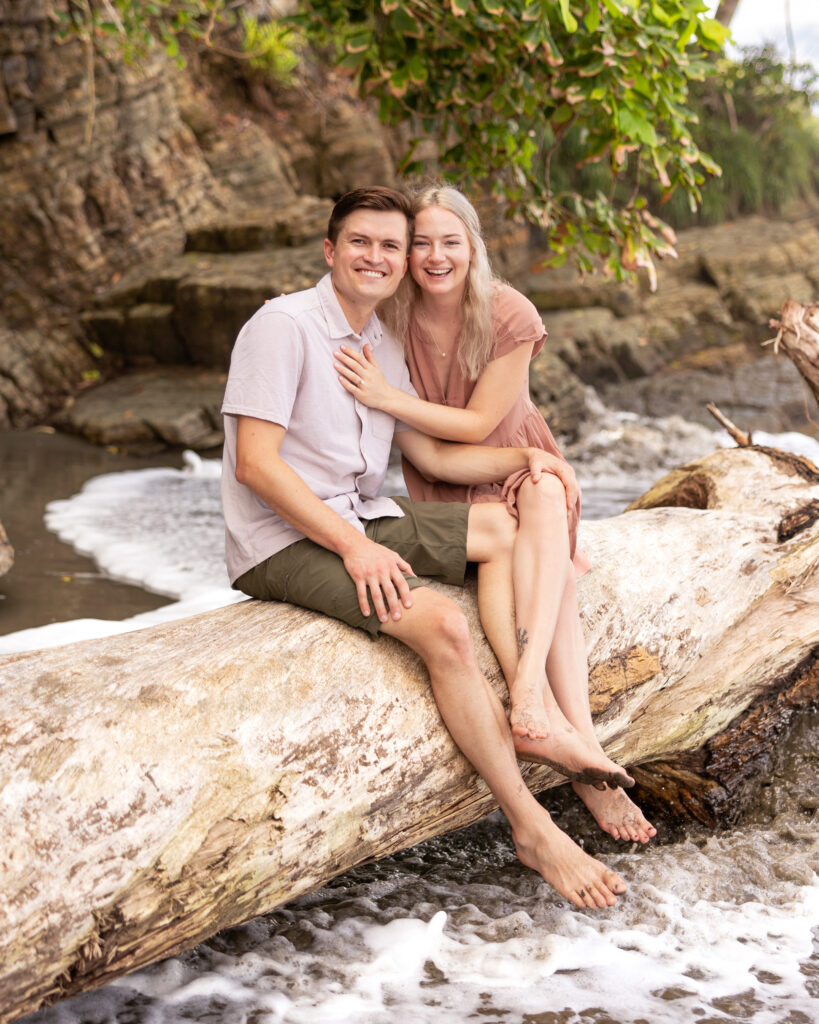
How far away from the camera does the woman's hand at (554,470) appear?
3049 mm

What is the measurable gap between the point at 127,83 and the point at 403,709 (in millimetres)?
10629

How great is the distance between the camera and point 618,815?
3018 mm

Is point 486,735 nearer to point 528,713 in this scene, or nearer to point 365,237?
point 528,713

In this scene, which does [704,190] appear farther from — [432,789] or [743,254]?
[432,789]

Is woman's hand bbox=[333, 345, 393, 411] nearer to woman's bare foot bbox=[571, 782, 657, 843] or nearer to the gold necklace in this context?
the gold necklace

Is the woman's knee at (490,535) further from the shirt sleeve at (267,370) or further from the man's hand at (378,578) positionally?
the shirt sleeve at (267,370)

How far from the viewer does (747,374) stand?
11.7m

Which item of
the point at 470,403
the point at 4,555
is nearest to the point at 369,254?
the point at 470,403

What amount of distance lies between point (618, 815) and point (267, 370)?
172cm

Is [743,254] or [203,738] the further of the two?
[743,254]

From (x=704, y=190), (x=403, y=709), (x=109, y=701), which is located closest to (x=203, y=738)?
(x=109, y=701)

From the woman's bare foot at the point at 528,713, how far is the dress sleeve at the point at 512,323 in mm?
1117

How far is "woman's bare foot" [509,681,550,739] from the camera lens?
2.64 metres

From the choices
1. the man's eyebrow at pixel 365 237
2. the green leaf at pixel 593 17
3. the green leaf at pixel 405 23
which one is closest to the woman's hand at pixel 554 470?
the man's eyebrow at pixel 365 237
